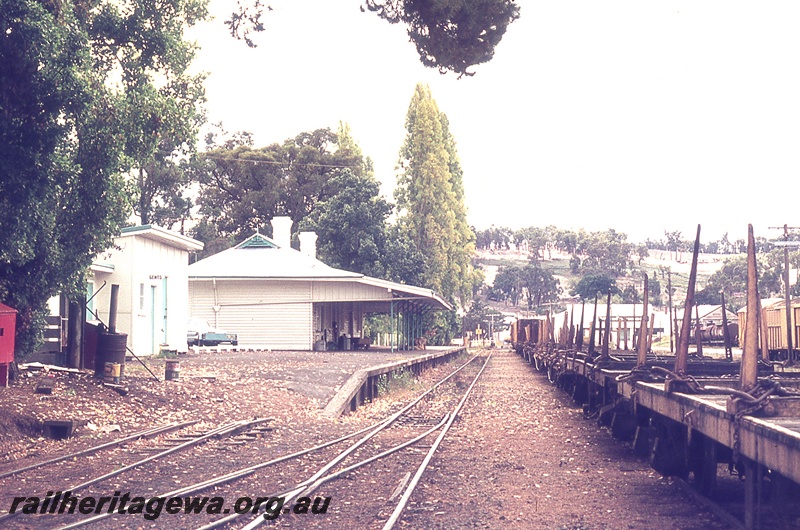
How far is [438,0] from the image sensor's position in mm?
11555

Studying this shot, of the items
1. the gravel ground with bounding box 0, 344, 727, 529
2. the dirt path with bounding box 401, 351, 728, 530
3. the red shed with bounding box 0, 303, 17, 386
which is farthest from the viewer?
the red shed with bounding box 0, 303, 17, 386

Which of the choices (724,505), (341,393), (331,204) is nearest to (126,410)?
(341,393)

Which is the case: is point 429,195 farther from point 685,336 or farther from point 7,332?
point 685,336

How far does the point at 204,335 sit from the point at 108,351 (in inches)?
747

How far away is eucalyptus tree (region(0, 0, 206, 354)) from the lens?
11727mm

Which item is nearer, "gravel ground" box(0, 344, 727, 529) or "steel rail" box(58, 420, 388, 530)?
"steel rail" box(58, 420, 388, 530)

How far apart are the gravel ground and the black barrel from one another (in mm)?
346

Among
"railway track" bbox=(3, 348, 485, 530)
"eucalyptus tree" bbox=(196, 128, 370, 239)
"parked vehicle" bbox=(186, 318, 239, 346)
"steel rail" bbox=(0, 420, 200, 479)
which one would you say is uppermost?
"eucalyptus tree" bbox=(196, 128, 370, 239)

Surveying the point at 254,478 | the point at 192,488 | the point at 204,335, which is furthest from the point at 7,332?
the point at 204,335

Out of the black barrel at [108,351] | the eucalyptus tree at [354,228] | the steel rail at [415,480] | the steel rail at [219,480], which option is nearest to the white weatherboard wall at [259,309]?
the eucalyptus tree at [354,228]

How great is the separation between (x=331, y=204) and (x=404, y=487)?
4703 cm

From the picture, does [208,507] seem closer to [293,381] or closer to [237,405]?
[237,405]

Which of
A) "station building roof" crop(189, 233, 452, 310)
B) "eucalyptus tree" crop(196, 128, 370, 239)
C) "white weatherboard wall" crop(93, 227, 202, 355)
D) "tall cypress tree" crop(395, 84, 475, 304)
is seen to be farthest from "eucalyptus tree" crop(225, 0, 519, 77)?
"eucalyptus tree" crop(196, 128, 370, 239)

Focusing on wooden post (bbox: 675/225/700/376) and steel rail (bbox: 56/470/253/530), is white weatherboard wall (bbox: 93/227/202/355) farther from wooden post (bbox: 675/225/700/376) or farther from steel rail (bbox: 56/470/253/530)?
wooden post (bbox: 675/225/700/376)
